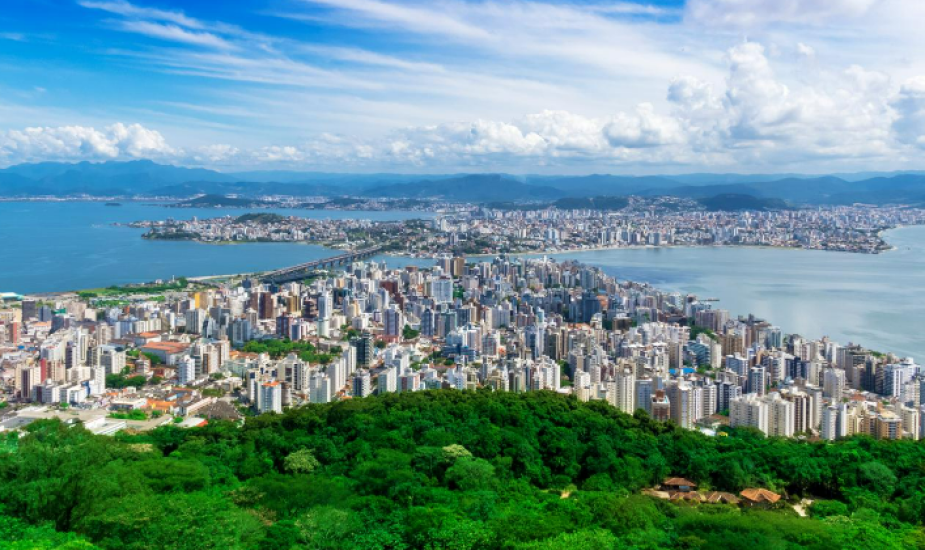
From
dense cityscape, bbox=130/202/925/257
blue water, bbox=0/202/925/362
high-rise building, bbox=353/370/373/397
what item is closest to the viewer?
high-rise building, bbox=353/370/373/397

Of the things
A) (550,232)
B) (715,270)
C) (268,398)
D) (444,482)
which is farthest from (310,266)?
(444,482)

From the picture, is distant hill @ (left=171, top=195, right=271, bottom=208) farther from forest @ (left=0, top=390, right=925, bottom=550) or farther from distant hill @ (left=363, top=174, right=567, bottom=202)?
forest @ (left=0, top=390, right=925, bottom=550)

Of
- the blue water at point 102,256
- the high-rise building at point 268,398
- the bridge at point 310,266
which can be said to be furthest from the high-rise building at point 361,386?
the blue water at point 102,256

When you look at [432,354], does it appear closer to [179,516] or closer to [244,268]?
[179,516]

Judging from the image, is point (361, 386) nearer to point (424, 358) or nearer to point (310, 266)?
point (424, 358)

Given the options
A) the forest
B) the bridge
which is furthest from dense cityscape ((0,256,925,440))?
the bridge

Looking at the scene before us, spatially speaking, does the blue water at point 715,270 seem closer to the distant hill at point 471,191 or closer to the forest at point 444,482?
the forest at point 444,482
